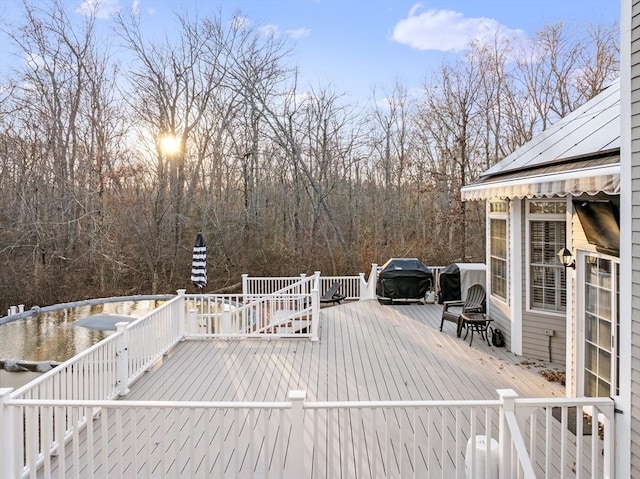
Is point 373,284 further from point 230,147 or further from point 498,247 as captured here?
point 230,147

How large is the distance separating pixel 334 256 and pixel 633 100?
580 inches

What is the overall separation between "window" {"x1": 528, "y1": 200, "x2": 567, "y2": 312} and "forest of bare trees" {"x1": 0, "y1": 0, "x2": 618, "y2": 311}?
10489mm

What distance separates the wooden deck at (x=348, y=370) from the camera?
5641mm

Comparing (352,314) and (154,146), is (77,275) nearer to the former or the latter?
(154,146)

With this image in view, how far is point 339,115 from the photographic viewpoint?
1970 cm

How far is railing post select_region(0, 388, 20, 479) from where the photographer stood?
11.0ft

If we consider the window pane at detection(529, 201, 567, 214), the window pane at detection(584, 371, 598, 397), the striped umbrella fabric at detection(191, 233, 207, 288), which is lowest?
the window pane at detection(584, 371, 598, 397)

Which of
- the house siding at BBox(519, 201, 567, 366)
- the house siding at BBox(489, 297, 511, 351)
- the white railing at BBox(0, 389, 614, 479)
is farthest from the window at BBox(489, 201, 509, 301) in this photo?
the white railing at BBox(0, 389, 614, 479)

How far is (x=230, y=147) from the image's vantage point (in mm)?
19156

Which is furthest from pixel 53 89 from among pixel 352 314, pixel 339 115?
pixel 352 314

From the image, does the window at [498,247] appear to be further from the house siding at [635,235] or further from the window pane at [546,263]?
the house siding at [635,235]

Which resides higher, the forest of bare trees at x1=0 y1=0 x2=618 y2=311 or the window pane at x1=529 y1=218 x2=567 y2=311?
the forest of bare trees at x1=0 y1=0 x2=618 y2=311

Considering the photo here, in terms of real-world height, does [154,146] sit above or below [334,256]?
above

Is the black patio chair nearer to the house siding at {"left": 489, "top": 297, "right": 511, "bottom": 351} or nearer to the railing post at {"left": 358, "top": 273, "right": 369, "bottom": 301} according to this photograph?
the house siding at {"left": 489, "top": 297, "right": 511, "bottom": 351}
